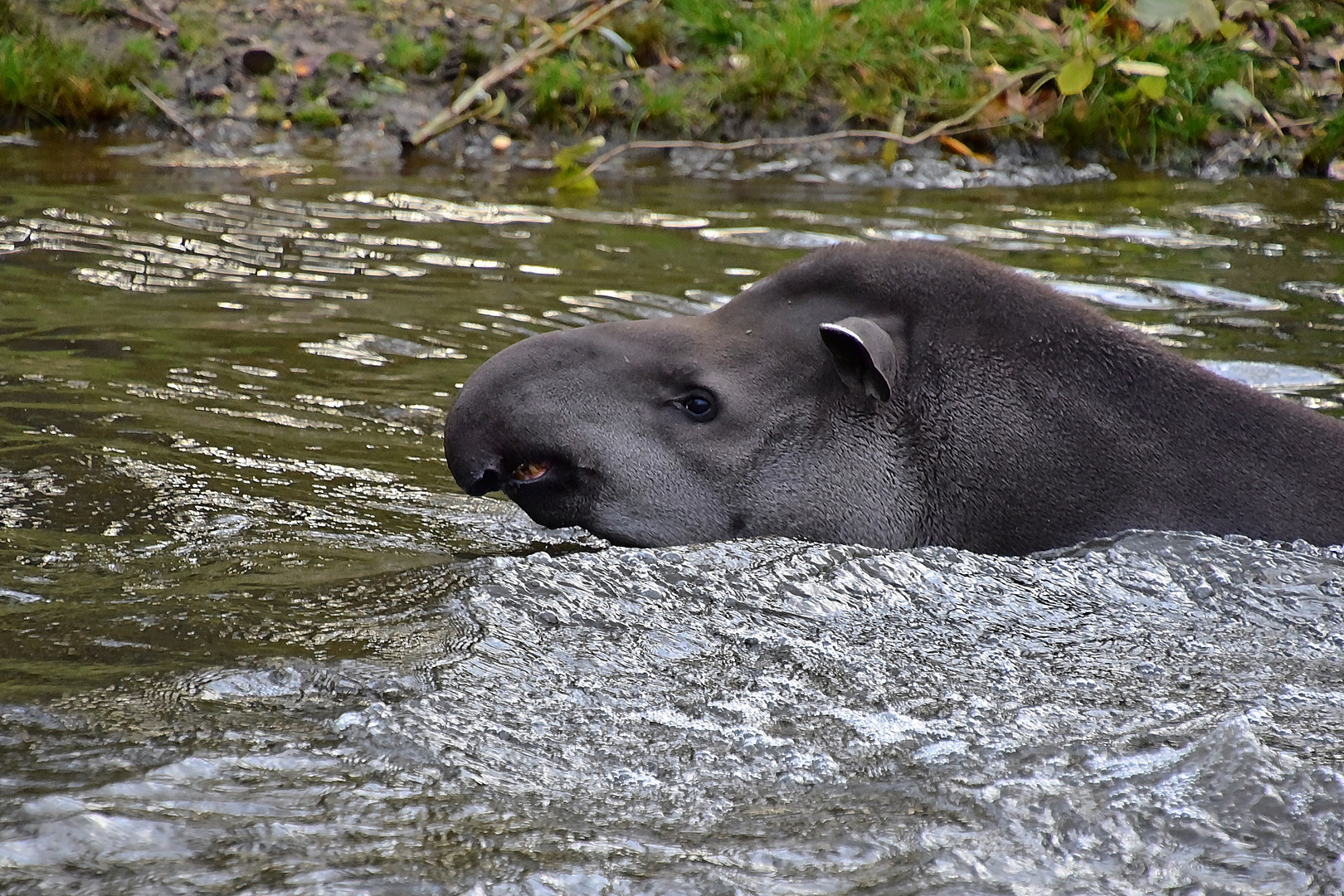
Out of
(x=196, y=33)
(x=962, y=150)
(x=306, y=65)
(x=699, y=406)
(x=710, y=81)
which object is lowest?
(x=699, y=406)

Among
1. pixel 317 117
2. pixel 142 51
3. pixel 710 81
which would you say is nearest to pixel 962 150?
pixel 710 81

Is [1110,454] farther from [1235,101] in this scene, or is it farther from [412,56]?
[412,56]

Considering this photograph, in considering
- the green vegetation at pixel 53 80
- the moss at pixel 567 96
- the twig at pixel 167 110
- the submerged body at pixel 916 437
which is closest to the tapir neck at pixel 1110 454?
the submerged body at pixel 916 437

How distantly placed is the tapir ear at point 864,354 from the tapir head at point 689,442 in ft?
0.03

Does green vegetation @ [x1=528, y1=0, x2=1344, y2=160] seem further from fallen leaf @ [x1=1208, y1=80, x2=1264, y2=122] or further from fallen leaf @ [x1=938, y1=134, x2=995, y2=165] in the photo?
fallen leaf @ [x1=938, y1=134, x2=995, y2=165]

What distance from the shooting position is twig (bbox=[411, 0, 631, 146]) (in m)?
13.1

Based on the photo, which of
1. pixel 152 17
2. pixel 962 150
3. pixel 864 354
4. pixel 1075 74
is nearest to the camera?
pixel 864 354

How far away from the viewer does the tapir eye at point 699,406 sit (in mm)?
5105

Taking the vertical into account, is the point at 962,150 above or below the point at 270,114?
above

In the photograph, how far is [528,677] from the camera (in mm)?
3666

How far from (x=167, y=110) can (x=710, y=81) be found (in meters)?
4.57

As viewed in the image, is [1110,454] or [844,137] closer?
[1110,454]

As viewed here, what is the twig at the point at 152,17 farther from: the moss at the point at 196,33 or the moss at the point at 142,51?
the moss at the point at 142,51

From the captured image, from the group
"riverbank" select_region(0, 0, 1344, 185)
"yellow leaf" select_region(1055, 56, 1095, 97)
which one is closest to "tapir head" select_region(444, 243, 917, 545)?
"yellow leaf" select_region(1055, 56, 1095, 97)
